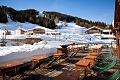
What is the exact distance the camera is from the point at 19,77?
529 cm

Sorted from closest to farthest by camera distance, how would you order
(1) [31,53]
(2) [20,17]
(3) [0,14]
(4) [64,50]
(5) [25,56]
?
(5) [25,56], (1) [31,53], (4) [64,50], (3) [0,14], (2) [20,17]

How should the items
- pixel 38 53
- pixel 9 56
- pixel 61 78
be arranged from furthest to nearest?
pixel 38 53, pixel 9 56, pixel 61 78

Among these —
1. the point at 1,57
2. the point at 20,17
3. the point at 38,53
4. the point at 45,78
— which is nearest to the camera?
the point at 45,78

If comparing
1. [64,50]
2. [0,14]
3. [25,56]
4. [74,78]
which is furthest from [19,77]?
[0,14]

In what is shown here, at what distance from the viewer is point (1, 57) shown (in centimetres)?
669

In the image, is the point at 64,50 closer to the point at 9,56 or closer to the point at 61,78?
the point at 9,56

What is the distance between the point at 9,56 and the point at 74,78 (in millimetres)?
4515

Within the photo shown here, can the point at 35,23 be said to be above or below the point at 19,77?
above

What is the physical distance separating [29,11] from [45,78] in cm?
14059

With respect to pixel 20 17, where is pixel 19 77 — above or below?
below

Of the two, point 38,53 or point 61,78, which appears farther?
point 38,53

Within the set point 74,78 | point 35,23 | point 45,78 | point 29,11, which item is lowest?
point 45,78

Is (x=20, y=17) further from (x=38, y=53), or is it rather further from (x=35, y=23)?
(x=38, y=53)

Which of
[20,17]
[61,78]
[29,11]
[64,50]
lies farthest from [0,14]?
[61,78]
